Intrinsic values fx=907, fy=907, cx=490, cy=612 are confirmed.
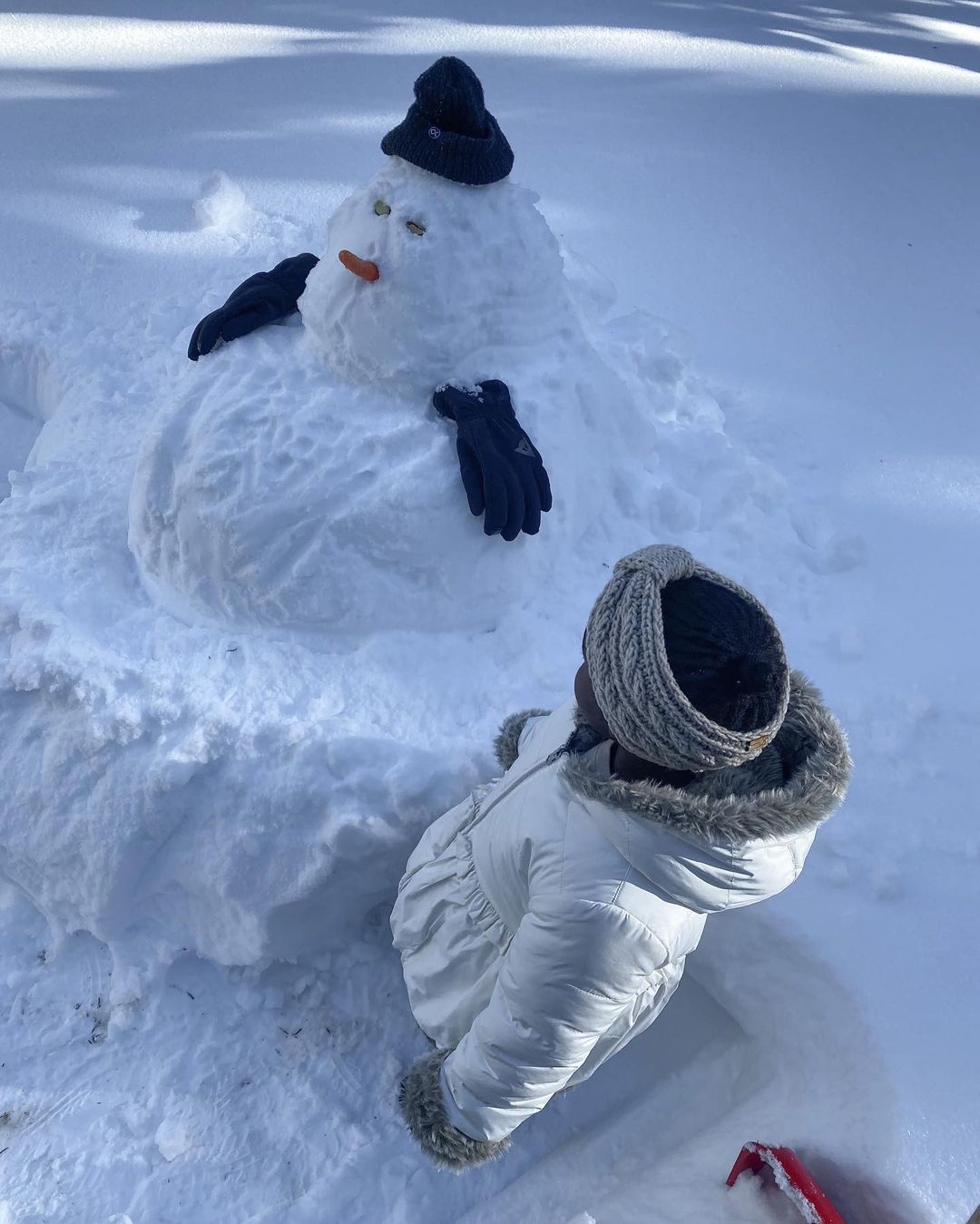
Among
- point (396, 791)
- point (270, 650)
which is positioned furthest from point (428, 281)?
point (396, 791)

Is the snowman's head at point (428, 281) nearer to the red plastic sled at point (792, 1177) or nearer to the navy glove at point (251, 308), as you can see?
the navy glove at point (251, 308)

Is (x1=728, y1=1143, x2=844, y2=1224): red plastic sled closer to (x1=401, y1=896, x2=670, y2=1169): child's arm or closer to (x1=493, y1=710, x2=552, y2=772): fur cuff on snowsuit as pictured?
(x1=401, y1=896, x2=670, y2=1169): child's arm

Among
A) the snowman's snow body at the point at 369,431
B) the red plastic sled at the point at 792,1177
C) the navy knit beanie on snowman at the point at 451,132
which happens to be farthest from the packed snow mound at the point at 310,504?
the red plastic sled at the point at 792,1177

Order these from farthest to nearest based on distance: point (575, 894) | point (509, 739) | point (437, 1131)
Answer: point (509, 739) → point (437, 1131) → point (575, 894)

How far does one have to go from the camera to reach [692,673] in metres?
0.75

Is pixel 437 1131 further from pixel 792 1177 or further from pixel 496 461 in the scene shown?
pixel 496 461

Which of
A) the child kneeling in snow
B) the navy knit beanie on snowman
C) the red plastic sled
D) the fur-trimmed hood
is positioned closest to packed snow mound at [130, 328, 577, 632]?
the navy knit beanie on snowman

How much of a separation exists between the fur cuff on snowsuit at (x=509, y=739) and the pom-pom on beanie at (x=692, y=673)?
0.53 meters

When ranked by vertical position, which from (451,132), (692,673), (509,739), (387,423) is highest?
(451,132)

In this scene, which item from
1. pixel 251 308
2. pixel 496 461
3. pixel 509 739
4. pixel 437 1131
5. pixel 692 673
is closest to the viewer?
pixel 692 673

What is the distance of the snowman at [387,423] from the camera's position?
1.40 m

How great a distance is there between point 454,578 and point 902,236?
202 centimetres

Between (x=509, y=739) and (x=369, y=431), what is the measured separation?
1.84ft

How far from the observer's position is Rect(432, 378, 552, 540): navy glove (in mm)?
1426
